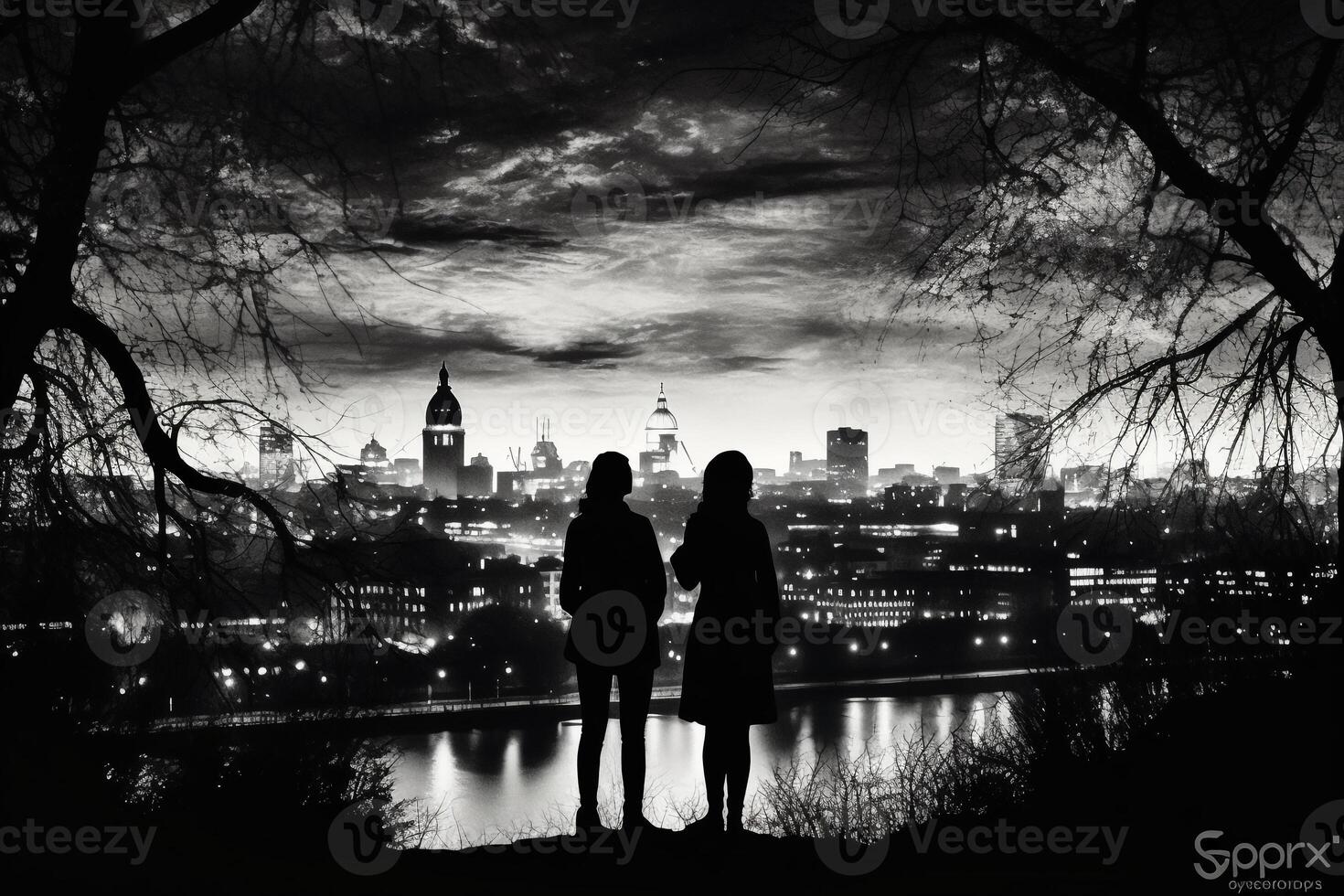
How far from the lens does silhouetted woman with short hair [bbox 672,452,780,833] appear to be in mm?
3941

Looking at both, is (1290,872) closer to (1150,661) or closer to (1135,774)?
(1135,774)

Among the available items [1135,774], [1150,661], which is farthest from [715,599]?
[1150,661]

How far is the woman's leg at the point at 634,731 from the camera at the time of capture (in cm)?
401

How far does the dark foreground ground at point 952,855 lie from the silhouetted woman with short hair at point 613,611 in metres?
0.36

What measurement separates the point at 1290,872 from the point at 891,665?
4477 cm

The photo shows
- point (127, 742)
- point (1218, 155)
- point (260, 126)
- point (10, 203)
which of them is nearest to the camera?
point (10, 203)

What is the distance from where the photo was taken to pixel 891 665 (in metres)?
47.1
